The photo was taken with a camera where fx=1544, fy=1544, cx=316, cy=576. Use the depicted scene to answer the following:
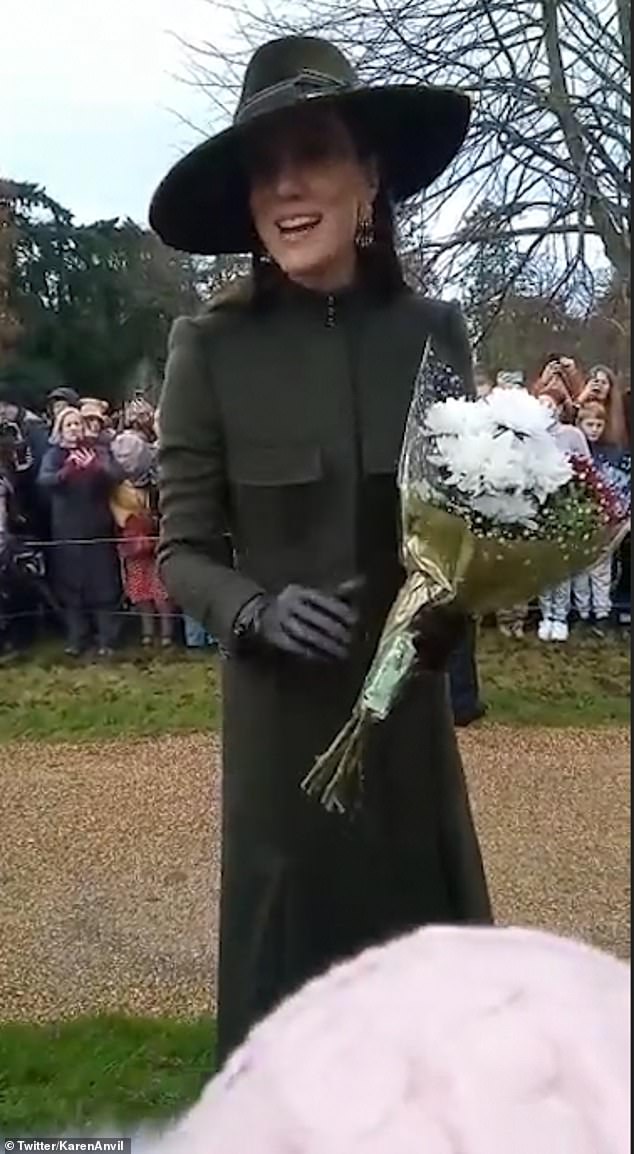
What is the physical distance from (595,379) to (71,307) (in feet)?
2.22

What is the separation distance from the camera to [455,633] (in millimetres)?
1274

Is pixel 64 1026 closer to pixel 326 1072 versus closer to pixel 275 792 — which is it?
pixel 275 792

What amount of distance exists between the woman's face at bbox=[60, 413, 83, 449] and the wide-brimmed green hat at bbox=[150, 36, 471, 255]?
36.9 inches

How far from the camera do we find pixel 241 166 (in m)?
1.33

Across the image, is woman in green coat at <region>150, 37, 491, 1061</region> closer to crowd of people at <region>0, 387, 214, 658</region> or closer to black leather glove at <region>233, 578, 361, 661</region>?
black leather glove at <region>233, 578, 361, 661</region>

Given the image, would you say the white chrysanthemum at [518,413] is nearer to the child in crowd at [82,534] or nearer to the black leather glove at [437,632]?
the black leather glove at [437,632]

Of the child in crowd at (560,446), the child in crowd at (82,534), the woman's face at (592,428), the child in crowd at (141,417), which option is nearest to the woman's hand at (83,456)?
the child in crowd at (82,534)

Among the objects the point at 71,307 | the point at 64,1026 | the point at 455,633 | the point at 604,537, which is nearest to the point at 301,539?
the point at 455,633

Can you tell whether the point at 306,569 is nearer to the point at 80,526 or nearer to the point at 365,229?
the point at 365,229

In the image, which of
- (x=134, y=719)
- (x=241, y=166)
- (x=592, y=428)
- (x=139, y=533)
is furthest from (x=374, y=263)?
(x=134, y=719)

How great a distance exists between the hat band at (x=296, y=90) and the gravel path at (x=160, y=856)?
1520mm

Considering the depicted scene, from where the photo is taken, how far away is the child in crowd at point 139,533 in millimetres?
2131

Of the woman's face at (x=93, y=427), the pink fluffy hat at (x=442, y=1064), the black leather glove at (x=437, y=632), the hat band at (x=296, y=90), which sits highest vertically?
the hat band at (x=296, y=90)

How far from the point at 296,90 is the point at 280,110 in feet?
0.09
